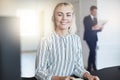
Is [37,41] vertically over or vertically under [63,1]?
under

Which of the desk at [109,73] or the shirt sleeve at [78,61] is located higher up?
the shirt sleeve at [78,61]

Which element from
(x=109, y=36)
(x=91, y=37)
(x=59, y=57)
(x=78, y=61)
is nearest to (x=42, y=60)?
(x=59, y=57)

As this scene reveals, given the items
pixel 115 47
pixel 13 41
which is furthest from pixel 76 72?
pixel 13 41

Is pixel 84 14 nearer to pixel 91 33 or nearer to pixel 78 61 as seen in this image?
pixel 91 33

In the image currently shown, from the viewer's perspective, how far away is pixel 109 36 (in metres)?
1.15

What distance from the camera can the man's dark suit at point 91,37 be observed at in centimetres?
106

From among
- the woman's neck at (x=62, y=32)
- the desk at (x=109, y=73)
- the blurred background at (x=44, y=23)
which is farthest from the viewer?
the desk at (x=109, y=73)

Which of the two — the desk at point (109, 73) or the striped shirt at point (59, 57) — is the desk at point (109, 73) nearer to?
the desk at point (109, 73)

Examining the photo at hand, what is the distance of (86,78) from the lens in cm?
103

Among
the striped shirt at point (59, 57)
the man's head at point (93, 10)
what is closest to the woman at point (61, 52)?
the striped shirt at point (59, 57)

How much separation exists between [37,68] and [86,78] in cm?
26

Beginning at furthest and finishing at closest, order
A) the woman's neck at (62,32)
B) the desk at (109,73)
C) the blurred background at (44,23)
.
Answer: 1. the desk at (109,73)
2. the woman's neck at (62,32)
3. the blurred background at (44,23)

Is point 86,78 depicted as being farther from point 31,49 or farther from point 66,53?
→ point 31,49

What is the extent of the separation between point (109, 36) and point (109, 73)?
0.71ft
